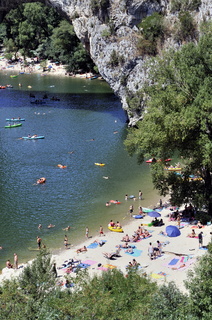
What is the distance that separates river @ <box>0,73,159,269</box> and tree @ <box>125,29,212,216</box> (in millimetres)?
7514

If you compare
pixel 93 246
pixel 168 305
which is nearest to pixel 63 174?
pixel 93 246

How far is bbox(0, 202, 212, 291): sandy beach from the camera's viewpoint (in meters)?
35.7

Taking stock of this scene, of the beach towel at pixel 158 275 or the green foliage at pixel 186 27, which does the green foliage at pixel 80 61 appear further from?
the beach towel at pixel 158 275

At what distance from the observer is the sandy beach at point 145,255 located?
3572cm

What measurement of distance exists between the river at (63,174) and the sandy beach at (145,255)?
81.7 inches

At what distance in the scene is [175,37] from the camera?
69625mm

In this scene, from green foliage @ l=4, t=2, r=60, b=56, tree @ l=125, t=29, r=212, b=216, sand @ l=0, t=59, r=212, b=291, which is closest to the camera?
sand @ l=0, t=59, r=212, b=291

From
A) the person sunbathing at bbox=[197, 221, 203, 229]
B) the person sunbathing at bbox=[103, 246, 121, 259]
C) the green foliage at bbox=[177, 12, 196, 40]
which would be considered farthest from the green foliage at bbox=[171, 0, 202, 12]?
the person sunbathing at bbox=[103, 246, 121, 259]

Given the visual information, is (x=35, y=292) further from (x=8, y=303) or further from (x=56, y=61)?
(x=56, y=61)

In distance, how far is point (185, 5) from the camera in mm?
69312

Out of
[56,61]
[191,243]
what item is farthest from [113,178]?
[56,61]

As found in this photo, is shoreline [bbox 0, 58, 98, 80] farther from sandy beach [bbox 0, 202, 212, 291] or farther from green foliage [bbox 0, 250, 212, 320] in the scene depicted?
green foliage [bbox 0, 250, 212, 320]

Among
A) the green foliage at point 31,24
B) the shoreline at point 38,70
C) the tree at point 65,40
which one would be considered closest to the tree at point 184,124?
the shoreline at point 38,70

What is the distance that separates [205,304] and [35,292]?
→ 910cm
